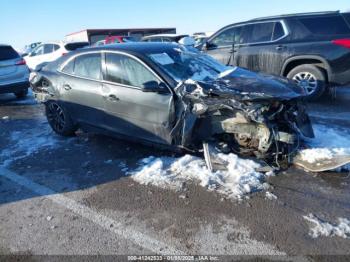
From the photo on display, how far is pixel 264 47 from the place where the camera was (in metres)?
8.02

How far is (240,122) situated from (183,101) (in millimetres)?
751

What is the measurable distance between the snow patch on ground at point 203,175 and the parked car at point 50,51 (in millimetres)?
11616

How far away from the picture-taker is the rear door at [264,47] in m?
7.81

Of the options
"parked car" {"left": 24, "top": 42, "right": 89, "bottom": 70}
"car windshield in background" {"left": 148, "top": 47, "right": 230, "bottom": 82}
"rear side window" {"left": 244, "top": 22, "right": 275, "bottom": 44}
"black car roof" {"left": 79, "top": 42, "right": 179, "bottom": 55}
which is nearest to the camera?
"car windshield in background" {"left": 148, "top": 47, "right": 230, "bottom": 82}

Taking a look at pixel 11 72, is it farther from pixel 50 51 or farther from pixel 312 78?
pixel 312 78

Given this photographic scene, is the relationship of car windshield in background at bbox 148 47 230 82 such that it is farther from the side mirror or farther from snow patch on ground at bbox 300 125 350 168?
snow patch on ground at bbox 300 125 350 168

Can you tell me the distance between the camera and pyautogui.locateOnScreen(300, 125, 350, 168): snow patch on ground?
13.5 ft

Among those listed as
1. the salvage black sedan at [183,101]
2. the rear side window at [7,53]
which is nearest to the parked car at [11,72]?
the rear side window at [7,53]

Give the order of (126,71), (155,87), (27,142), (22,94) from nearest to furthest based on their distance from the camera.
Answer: (155,87)
(126,71)
(27,142)
(22,94)

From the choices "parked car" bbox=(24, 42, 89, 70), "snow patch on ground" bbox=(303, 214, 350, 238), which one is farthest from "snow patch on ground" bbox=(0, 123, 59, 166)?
"parked car" bbox=(24, 42, 89, 70)

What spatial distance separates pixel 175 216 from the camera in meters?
3.44

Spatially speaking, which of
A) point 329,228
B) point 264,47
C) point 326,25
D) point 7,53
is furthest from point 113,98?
point 7,53

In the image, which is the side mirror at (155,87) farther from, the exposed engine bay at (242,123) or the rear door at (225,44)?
the rear door at (225,44)

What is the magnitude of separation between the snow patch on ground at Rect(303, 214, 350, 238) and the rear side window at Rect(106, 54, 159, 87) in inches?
99.5
